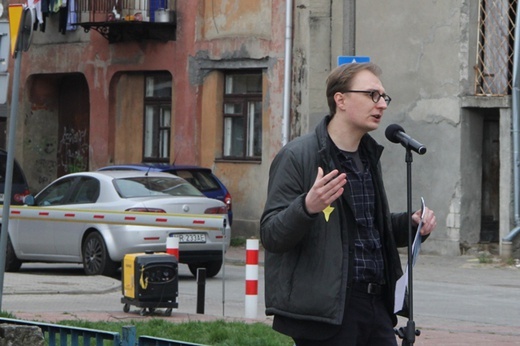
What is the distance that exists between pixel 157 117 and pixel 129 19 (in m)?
2.56

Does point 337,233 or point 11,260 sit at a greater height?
point 337,233

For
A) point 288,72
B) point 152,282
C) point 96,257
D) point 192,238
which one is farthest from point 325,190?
point 288,72

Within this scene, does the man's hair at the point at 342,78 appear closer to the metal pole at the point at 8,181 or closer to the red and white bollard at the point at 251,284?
the metal pole at the point at 8,181

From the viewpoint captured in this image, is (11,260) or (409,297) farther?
(11,260)

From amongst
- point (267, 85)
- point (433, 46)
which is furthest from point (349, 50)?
point (267, 85)

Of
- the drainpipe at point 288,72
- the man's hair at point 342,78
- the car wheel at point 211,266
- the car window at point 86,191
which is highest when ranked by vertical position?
the drainpipe at point 288,72

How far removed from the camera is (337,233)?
5574mm

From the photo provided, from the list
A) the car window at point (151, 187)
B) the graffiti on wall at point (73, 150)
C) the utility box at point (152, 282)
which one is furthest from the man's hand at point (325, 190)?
the graffiti on wall at point (73, 150)

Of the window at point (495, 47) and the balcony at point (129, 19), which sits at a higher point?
the balcony at point (129, 19)

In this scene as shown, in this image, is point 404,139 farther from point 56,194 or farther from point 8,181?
point 56,194

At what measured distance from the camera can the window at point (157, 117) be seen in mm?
31031

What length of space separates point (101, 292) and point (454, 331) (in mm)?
5049

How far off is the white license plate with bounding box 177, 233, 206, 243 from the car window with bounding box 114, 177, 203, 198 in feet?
3.10

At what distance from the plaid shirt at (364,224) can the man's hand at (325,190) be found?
45cm
